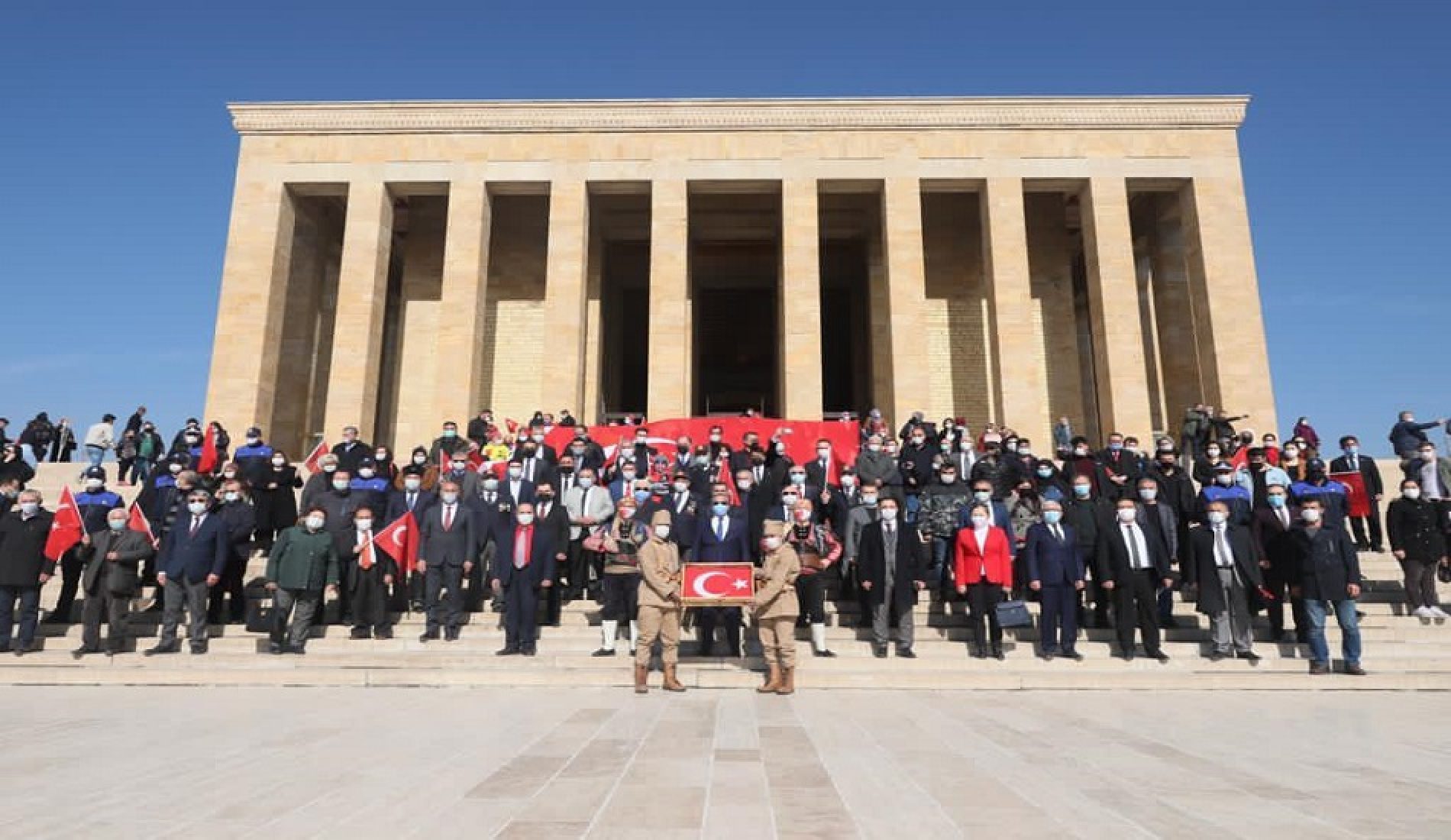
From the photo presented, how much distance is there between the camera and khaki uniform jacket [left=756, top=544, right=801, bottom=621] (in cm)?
816

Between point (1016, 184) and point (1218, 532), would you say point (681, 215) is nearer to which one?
point (1016, 184)

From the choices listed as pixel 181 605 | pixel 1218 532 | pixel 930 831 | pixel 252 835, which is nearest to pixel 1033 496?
pixel 1218 532

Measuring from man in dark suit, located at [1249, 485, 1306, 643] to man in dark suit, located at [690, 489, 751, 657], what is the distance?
638cm

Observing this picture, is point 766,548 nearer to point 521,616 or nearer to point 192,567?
point 521,616

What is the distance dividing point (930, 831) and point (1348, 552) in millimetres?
8171

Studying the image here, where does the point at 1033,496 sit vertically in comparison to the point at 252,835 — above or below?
above

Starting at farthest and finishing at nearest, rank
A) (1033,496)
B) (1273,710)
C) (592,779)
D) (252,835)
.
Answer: (1033,496) → (1273,710) → (592,779) → (252,835)

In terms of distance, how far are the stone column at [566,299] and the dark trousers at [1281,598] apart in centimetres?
1612

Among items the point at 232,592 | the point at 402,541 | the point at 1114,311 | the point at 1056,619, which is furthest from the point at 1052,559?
the point at 1114,311

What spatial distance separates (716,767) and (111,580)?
8869 millimetres

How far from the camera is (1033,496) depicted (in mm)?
11469

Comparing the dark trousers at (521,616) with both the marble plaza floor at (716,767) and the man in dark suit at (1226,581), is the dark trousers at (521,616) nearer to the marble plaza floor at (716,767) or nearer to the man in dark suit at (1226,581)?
the marble plaza floor at (716,767)

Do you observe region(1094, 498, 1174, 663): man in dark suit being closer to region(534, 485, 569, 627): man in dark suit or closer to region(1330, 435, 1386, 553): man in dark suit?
region(1330, 435, 1386, 553): man in dark suit

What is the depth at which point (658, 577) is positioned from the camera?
8320 millimetres
